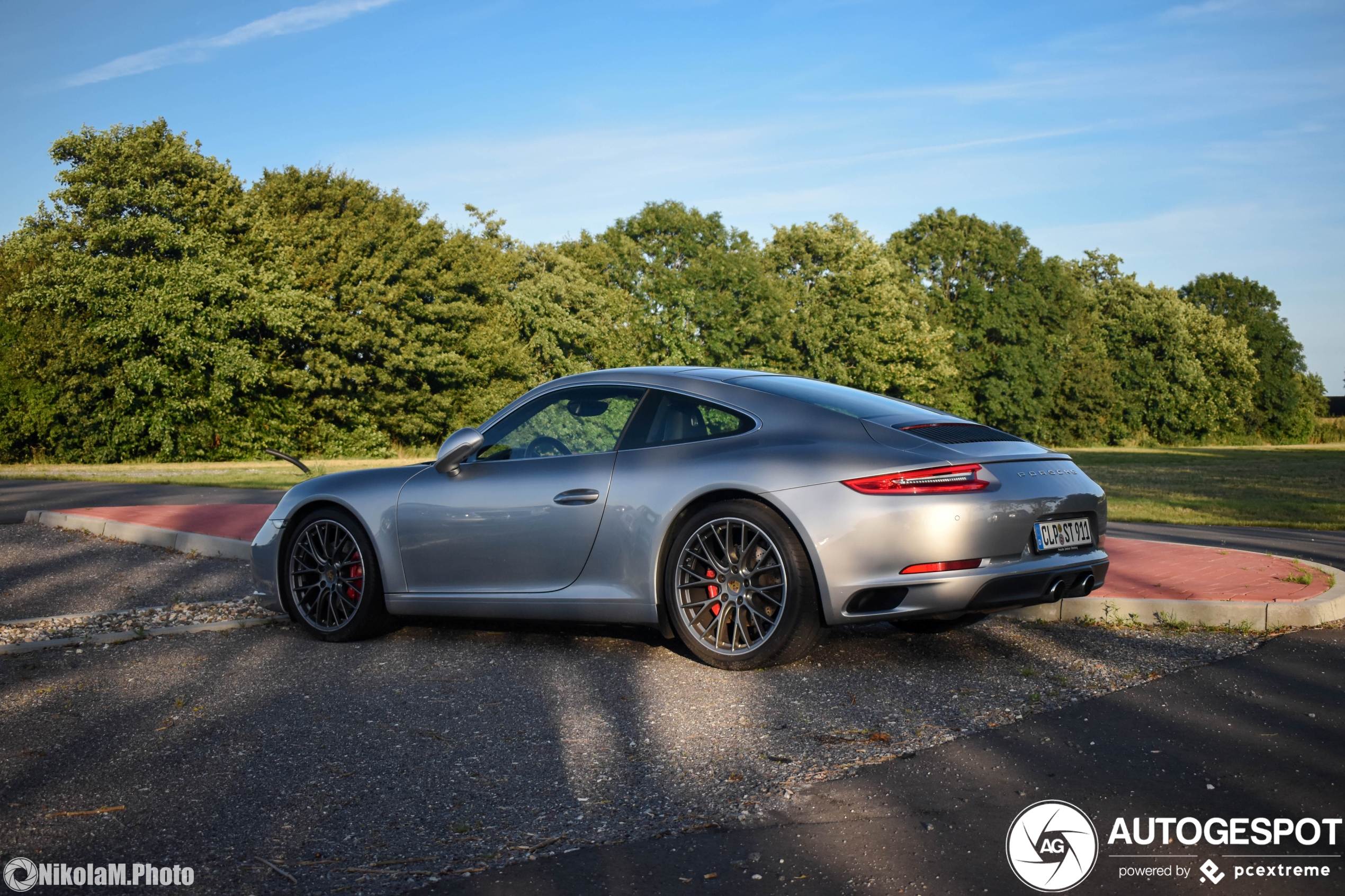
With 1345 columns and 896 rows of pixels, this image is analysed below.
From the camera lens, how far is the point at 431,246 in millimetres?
50500

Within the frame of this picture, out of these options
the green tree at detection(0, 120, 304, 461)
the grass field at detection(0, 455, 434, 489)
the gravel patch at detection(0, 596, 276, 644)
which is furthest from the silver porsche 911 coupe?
the green tree at detection(0, 120, 304, 461)

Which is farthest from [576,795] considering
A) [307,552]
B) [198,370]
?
[198,370]

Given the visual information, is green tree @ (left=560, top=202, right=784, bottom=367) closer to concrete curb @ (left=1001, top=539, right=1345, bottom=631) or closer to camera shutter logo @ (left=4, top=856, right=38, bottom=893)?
concrete curb @ (left=1001, top=539, right=1345, bottom=631)

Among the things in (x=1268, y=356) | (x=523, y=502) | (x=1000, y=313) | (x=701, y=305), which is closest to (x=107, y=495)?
(x=523, y=502)

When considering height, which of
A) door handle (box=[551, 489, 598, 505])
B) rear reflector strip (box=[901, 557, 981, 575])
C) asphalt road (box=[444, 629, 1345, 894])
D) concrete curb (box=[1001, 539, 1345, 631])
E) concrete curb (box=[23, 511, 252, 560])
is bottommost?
concrete curb (box=[1001, 539, 1345, 631])

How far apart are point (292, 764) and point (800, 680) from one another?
218 centimetres

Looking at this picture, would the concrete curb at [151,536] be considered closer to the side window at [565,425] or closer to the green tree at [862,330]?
the side window at [565,425]

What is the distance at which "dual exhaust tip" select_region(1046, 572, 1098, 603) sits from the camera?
490 centimetres

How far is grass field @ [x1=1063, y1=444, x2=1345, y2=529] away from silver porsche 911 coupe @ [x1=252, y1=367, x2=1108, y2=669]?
1085 cm

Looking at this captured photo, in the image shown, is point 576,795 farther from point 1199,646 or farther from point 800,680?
point 1199,646

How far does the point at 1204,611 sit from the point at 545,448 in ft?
12.2

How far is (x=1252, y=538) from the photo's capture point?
37.5ft

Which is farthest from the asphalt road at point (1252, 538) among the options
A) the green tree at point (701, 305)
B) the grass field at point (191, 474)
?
the green tree at point (701, 305)

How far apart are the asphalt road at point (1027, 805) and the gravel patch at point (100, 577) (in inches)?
208
